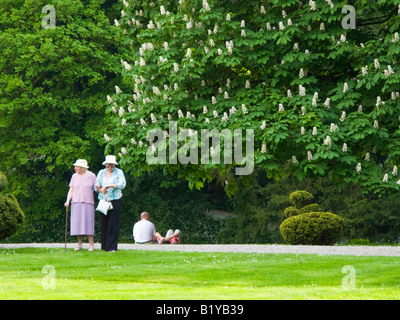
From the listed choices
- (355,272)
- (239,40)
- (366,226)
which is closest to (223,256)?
(355,272)

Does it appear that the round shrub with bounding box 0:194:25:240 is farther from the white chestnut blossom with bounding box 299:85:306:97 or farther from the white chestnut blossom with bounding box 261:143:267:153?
the white chestnut blossom with bounding box 299:85:306:97

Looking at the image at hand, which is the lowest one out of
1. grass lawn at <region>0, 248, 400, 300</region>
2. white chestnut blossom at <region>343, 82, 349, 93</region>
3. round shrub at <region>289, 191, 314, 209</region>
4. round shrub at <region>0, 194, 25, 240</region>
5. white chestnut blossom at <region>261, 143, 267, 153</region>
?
grass lawn at <region>0, 248, 400, 300</region>

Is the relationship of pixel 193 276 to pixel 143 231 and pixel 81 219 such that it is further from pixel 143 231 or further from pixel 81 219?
pixel 143 231

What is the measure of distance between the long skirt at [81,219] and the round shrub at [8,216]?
2.31 meters

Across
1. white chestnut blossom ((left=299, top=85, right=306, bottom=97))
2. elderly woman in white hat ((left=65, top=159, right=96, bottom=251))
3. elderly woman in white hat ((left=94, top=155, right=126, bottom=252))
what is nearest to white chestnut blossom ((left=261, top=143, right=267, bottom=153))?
white chestnut blossom ((left=299, top=85, right=306, bottom=97))

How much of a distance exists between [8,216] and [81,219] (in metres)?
2.51

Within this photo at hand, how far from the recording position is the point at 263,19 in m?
14.3

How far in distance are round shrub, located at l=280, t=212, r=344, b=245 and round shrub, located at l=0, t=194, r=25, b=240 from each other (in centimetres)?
755

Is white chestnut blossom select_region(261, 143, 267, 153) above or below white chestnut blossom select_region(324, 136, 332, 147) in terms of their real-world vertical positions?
below

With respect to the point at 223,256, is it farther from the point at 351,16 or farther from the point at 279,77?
the point at 351,16

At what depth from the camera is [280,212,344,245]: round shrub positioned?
21.3 m

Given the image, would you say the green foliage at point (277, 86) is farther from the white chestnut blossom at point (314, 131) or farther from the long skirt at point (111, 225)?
the long skirt at point (111, 225)

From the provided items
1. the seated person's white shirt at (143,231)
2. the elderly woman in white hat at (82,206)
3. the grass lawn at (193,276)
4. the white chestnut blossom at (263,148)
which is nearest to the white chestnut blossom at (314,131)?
the white chestnut blossom at (263,148)

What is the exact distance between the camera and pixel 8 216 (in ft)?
59.4
